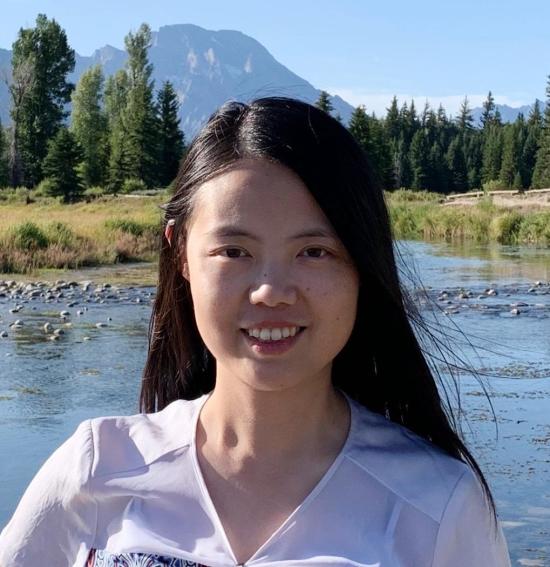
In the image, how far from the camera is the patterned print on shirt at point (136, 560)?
4.66 ft

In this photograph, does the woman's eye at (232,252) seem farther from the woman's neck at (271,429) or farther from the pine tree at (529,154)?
the pine tree at (529,154)

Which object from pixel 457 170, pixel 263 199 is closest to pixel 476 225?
pixel 263 199

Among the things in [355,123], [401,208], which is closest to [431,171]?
[355,123]

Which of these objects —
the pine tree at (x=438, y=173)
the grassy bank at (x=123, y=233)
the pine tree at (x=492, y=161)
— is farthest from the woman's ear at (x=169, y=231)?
the pine tree at (x=492, y=161)

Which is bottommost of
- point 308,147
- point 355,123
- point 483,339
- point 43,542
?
point 483,339

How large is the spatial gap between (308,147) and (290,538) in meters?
0.56

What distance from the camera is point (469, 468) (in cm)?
154

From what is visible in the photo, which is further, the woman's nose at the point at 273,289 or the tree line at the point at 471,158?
the tree line at the point at 471,158

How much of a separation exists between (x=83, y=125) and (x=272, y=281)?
5403 cm

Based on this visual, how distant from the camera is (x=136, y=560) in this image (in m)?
1.44

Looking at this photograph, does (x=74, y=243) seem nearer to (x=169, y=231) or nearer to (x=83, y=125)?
(x=169, y=231)

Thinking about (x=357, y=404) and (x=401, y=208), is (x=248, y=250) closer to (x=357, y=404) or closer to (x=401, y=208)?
(x=357, y=404)

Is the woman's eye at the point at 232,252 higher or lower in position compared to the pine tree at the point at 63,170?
lower

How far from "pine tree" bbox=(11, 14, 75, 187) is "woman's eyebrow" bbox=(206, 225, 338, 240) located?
4977cm
